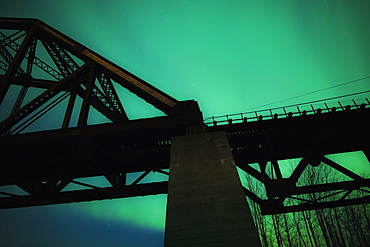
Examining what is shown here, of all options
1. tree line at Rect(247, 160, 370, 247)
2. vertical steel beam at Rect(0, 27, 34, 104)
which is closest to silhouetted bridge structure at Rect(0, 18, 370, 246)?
vertical steel beam at Rect(0, 27, 34, 104)

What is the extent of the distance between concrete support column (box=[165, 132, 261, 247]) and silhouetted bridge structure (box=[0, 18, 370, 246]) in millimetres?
124

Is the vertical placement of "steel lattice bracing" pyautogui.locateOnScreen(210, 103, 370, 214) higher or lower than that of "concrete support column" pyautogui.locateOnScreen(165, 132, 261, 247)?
higher

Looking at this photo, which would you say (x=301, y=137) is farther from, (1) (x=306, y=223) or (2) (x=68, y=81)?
(1) (x=306, y=223)

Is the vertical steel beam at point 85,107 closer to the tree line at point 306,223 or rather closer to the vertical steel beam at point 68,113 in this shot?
the vertical steel beam at point 68,113

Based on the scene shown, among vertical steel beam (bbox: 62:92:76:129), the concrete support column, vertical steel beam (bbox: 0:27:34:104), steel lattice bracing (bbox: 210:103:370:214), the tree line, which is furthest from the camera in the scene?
the tree line

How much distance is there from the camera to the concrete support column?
4.04 metres

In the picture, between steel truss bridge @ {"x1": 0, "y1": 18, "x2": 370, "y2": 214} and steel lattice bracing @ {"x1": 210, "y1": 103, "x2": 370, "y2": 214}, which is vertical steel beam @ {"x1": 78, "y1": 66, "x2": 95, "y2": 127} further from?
steel lattice bracing @ {"x1": 210, "y1": 103, "x2": 370, "y2": 214}

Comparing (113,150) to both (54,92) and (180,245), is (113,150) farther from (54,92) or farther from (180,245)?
(180,245)

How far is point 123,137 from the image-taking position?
797cm

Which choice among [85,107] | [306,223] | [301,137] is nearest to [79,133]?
[85,107]

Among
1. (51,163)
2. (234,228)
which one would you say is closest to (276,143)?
(234,228)

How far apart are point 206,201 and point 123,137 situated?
4.60 meters

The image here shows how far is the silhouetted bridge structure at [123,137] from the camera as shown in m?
7.63

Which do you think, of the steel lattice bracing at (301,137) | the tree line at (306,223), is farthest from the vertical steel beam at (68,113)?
the tree line at (306,223)
